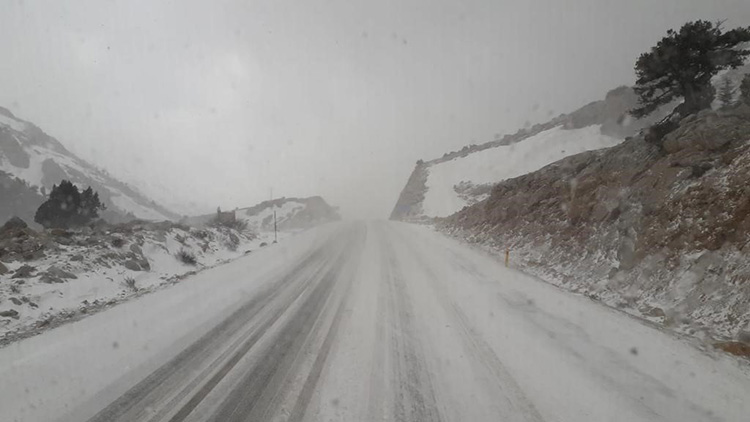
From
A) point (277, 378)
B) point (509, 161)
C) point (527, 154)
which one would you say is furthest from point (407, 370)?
point (527, 154)

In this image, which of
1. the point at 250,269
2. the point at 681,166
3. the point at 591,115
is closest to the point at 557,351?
the point at 681,166

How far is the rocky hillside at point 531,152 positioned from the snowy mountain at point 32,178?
6854 centimetres

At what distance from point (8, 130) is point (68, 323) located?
149812mm

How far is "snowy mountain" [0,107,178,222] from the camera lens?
6056 centimetres

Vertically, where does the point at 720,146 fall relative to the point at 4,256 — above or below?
above

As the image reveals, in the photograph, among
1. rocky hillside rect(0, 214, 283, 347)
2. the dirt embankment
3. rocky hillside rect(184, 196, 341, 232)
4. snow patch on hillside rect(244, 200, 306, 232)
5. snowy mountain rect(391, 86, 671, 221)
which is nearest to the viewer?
the dirt embankment

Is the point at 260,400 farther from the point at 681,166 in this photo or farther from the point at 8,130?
the point at 8,130

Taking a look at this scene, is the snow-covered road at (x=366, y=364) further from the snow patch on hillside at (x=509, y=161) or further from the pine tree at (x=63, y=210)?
the snow patch on hillside at (x=509, y=161)

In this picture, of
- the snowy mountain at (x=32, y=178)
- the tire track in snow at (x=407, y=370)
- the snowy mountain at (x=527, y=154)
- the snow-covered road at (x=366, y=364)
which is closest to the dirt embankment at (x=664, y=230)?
the snow-covered road at (x=366, y=364)

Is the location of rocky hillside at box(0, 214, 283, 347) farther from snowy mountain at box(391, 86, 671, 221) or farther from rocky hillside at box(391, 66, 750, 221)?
rocky hillside at box(391, 66, 750, 221)

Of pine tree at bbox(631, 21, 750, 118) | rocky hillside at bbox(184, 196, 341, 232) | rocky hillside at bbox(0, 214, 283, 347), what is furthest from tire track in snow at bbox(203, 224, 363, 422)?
rocky hillside at bbox(184, 196, 341, 232)

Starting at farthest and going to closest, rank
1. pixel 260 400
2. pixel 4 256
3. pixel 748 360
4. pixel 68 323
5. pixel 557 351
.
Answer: pixel 4 256, pixel 68 323, pixel 557 351, pixel 748 360, pixel 260 400

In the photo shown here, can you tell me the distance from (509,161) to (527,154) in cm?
225

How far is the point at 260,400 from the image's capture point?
3889mm
